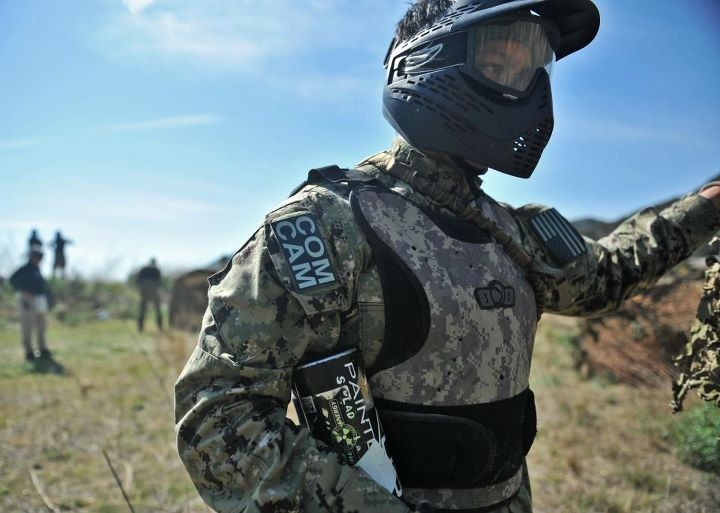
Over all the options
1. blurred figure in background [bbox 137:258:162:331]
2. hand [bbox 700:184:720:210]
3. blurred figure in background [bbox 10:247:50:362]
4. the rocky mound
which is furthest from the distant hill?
blurred figure in background [bbox 137:258:162:331]

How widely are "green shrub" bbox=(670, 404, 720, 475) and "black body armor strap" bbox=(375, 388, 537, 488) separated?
261cm

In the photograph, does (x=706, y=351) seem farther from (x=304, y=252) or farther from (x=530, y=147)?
(x=304, y=252)

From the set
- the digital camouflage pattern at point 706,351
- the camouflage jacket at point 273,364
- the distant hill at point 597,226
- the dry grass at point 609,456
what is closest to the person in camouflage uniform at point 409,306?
the camouflage jacket at point 273,364

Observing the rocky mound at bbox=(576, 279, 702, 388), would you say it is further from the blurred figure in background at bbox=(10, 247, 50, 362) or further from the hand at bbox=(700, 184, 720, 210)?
the blurred figure in background at bbox=(10, 247, 50, 362)

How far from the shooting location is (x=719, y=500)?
3236 mm

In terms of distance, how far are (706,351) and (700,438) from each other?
7.44 ft

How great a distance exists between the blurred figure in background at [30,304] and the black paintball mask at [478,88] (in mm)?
9525

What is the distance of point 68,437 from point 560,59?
17.1 ft

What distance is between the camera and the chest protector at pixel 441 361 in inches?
56.9

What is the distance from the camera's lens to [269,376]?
1.34 metres

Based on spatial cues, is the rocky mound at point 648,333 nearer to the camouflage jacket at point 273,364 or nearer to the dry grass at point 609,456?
the dry grass at point 609,456

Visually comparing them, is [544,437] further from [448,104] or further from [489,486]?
[448,104]

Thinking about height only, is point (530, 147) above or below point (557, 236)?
above

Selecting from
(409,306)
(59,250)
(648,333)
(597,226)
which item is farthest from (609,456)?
(59,250)
